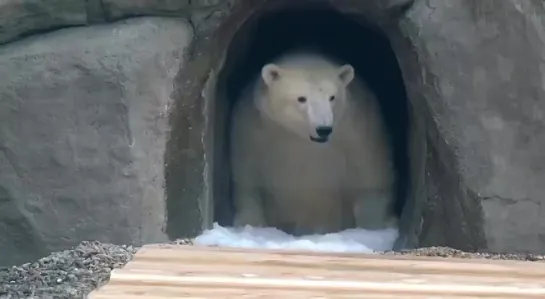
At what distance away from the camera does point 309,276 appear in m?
1.73

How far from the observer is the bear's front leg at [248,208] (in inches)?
113

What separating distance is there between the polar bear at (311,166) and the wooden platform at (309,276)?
2.94 ft

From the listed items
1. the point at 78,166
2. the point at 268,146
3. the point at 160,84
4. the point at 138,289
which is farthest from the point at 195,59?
the point at 138,289

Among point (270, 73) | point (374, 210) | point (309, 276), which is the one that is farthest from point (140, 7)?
point (374, 210)

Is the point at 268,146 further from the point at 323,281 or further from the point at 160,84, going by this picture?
the point at 323,281

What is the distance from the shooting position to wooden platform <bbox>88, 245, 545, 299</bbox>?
1.62m

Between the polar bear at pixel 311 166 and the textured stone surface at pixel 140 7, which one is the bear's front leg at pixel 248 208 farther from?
the textured stone surface at pixel 140 7

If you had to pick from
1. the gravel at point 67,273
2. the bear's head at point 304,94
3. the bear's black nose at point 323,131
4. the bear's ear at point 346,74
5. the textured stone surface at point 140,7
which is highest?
the textured stone surface at point 140,7

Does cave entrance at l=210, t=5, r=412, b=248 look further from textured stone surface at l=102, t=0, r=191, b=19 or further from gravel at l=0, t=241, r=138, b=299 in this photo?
gravel at l=0, t=241, r=138, b=299

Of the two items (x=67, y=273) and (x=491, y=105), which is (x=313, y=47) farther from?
(x=67, y=273)

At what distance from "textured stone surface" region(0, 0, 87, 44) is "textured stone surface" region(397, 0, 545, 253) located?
87 centimetres

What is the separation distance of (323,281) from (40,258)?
2.94ft

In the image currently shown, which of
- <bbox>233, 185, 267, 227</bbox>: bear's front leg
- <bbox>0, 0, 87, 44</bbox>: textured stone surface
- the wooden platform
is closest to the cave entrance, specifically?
<bbox>233, 185, 267, 227</bbox>: bear's front leg

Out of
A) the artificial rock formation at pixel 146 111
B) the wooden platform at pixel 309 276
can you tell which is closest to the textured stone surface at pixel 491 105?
the artificial rock formation at pixel 146 111
